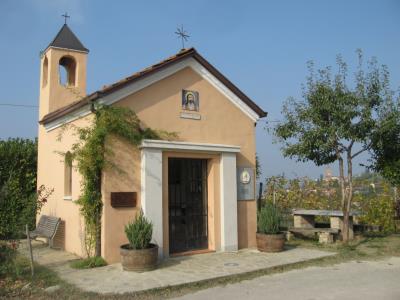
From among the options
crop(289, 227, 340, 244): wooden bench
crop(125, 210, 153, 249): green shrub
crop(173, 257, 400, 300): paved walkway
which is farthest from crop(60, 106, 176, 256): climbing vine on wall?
crop(289, 227, 340, 244): wooden bench

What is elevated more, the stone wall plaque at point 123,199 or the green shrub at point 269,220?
the stone wall plaque at point 123,199

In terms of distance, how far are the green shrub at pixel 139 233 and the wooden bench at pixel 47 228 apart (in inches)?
114

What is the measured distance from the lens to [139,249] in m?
8.21

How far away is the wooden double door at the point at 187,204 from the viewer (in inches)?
405

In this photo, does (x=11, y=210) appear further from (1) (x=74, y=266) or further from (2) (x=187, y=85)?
(2) (x=187, y=85)

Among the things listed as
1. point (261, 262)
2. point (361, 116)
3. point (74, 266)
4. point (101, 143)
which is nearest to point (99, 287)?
point (74, 266)

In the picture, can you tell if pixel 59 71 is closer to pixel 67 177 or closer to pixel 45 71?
pixel 45 71

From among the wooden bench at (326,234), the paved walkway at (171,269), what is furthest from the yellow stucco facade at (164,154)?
the wooden bench at (326,234)

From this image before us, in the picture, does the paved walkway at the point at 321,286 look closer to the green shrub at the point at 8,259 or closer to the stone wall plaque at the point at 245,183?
the stone wall plaque at the point at 245,183

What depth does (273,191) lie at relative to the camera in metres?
16.2

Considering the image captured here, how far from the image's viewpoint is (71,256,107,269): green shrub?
8.57m

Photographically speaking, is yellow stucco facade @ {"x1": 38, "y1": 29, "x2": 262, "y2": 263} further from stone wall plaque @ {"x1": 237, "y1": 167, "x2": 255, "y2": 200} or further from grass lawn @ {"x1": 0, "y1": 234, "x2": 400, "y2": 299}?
grass lawn @ {"x1": 0, "y1": 234, "x2": 400, "y2": 299}

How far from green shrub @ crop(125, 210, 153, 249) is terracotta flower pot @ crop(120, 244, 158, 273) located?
0.17 metres

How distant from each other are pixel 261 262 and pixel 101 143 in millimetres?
4415
